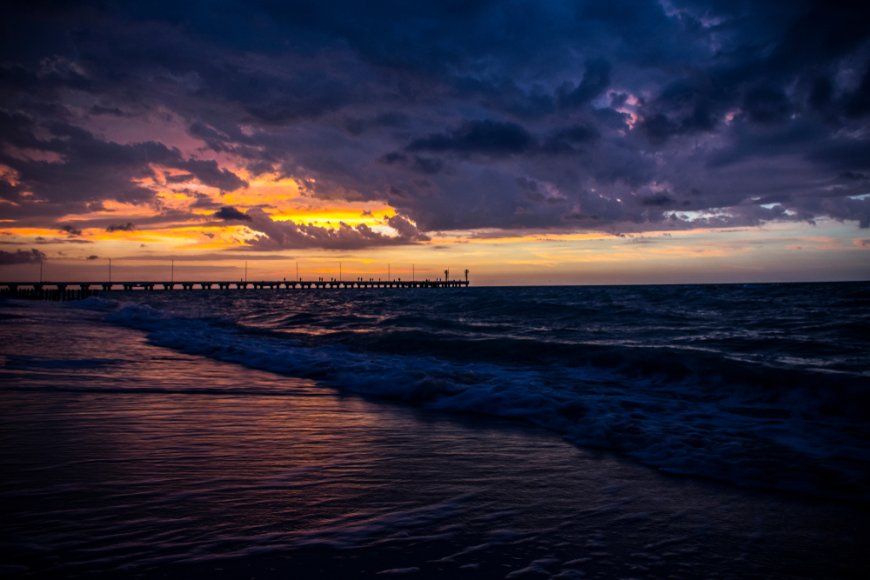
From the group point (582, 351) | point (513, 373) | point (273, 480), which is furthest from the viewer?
point (582, 351)

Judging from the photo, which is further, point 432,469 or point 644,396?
point 644,396

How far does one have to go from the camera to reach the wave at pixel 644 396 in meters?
4.85

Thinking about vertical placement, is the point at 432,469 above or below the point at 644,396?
above

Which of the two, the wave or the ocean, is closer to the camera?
the ocean

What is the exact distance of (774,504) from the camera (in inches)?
152

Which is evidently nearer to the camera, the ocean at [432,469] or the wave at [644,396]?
the ocean at [432,469]

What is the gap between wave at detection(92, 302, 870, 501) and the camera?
4.85 m

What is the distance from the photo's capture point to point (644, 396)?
809 centimetres

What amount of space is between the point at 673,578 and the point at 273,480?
2517mm

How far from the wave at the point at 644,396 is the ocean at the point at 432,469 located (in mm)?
42

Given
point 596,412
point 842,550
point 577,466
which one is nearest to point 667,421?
point 596,412

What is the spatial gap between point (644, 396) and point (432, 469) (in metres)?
4.81

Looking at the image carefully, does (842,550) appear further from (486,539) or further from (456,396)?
(456,396)

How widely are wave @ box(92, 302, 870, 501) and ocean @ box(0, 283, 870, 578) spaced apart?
42 mm
